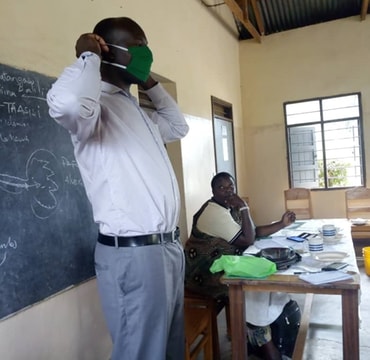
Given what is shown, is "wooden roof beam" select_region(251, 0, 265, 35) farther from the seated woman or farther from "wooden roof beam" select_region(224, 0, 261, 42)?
the seated woman

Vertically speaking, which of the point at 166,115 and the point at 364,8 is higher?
the point at 364,8

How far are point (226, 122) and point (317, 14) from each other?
2103 mm

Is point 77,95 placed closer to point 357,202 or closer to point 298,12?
point 357,202

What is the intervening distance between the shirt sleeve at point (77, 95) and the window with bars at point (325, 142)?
4883 millimetres

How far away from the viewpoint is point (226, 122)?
493 cm

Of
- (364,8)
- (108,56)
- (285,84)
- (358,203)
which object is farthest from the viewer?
(285,84)

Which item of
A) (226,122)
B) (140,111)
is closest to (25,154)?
(140,111)

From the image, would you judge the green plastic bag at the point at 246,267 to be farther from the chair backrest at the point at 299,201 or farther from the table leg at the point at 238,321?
the chair backrest at the point at 299,201

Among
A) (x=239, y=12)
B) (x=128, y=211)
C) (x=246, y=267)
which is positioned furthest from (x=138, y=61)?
(x=239, y=12)

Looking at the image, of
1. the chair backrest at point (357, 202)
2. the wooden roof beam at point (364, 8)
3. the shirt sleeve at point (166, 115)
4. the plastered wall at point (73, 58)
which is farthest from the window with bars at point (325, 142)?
the shirt sleeve at point (166, 115)

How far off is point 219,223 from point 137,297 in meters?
1.33

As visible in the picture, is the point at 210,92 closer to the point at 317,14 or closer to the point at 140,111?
the point at 317,14

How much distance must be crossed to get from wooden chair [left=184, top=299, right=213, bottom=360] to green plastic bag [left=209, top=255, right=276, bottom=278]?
1.16 feet

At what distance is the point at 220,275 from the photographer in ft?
7.18
